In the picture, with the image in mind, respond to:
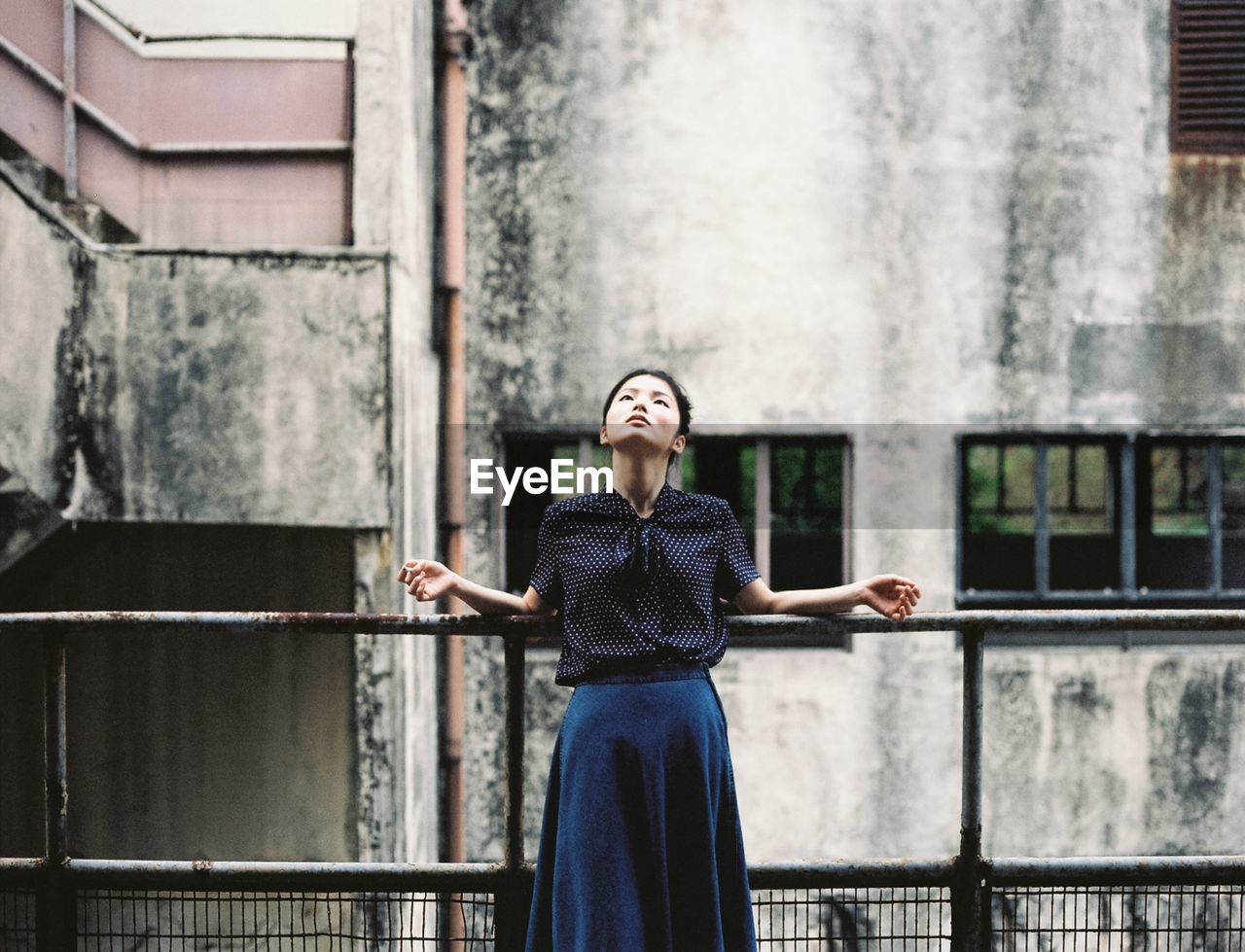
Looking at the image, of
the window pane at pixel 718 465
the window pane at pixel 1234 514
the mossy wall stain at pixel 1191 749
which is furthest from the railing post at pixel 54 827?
the window pane at pixel 1234 514

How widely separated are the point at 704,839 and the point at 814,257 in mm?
5100

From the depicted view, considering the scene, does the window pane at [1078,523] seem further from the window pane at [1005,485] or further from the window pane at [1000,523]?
the window pane at [1005,485]

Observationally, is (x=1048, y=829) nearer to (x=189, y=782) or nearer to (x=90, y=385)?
(x=189, y=782)

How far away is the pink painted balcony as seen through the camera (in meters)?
5.11

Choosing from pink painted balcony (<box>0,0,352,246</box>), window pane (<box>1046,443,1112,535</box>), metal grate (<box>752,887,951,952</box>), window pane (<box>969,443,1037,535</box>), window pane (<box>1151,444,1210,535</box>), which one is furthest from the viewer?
window pane (<box>969,443,1037,535</box>)

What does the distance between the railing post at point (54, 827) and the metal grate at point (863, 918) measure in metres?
1.62

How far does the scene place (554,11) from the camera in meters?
6.73

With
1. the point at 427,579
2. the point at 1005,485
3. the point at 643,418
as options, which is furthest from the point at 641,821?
the point at 1005,485

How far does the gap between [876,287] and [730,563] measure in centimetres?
477

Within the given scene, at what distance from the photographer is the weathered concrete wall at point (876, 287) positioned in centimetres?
673

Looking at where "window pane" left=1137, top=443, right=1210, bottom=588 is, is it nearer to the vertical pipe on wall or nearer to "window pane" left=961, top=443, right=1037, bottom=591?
"window pane" left=961, top=443, right=1037, bottom=591

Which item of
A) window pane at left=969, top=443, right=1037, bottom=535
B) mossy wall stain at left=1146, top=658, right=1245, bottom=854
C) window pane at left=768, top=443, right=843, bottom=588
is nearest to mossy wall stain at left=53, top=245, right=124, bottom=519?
mossy wall stain at left=1146, top=658, right=1245, bottom=854

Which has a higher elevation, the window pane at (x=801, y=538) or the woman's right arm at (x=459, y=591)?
the woman's right arm at (x=459, y=591)

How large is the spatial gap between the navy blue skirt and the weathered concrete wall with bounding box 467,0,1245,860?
4.59 metres
